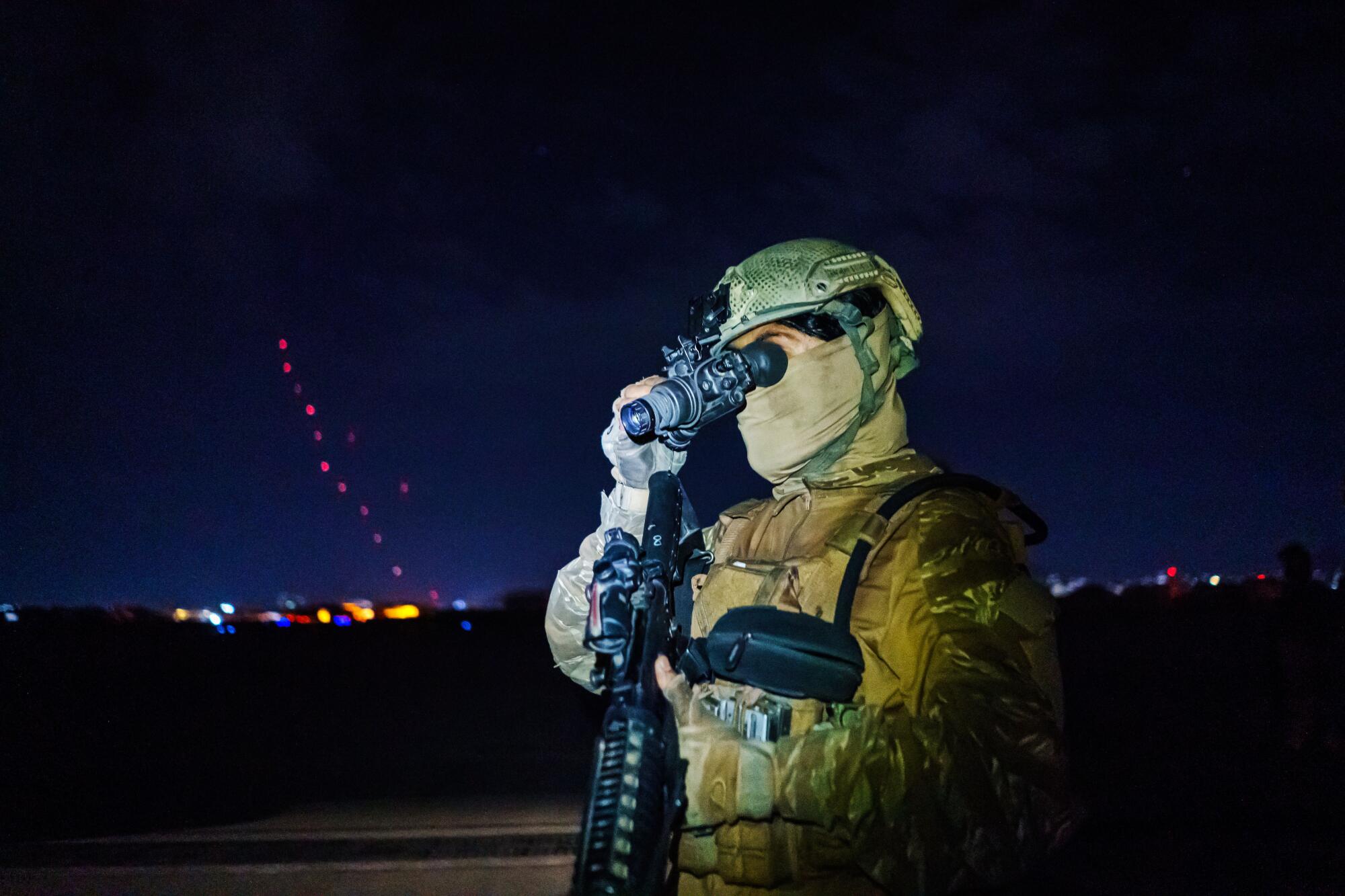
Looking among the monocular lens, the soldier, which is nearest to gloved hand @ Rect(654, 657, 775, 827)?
the soldier

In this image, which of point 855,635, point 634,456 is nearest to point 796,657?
point 855,635

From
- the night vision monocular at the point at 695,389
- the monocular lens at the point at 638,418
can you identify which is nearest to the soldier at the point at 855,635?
the night vision monocular at the point at 695,389

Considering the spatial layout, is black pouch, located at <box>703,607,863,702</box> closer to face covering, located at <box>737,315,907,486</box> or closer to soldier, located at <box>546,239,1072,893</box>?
soldier, located at <box>546,239,1072,893</box>

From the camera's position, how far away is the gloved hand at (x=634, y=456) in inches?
100

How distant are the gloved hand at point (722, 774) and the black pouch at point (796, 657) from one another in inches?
6.0

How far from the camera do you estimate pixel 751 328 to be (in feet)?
8.30

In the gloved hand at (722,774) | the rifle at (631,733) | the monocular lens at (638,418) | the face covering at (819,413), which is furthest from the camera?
the face covering at (819,413)

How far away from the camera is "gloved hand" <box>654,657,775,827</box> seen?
1803 mm

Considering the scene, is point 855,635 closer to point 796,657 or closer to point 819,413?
point 796,657

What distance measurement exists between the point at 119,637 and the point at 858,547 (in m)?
50.9

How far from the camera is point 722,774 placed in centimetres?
185

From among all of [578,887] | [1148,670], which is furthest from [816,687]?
[1148,670]

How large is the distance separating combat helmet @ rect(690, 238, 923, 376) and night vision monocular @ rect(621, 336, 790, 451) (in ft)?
0.41

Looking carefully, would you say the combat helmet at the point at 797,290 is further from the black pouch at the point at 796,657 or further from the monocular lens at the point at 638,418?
the black pouch at the point at 796,657
